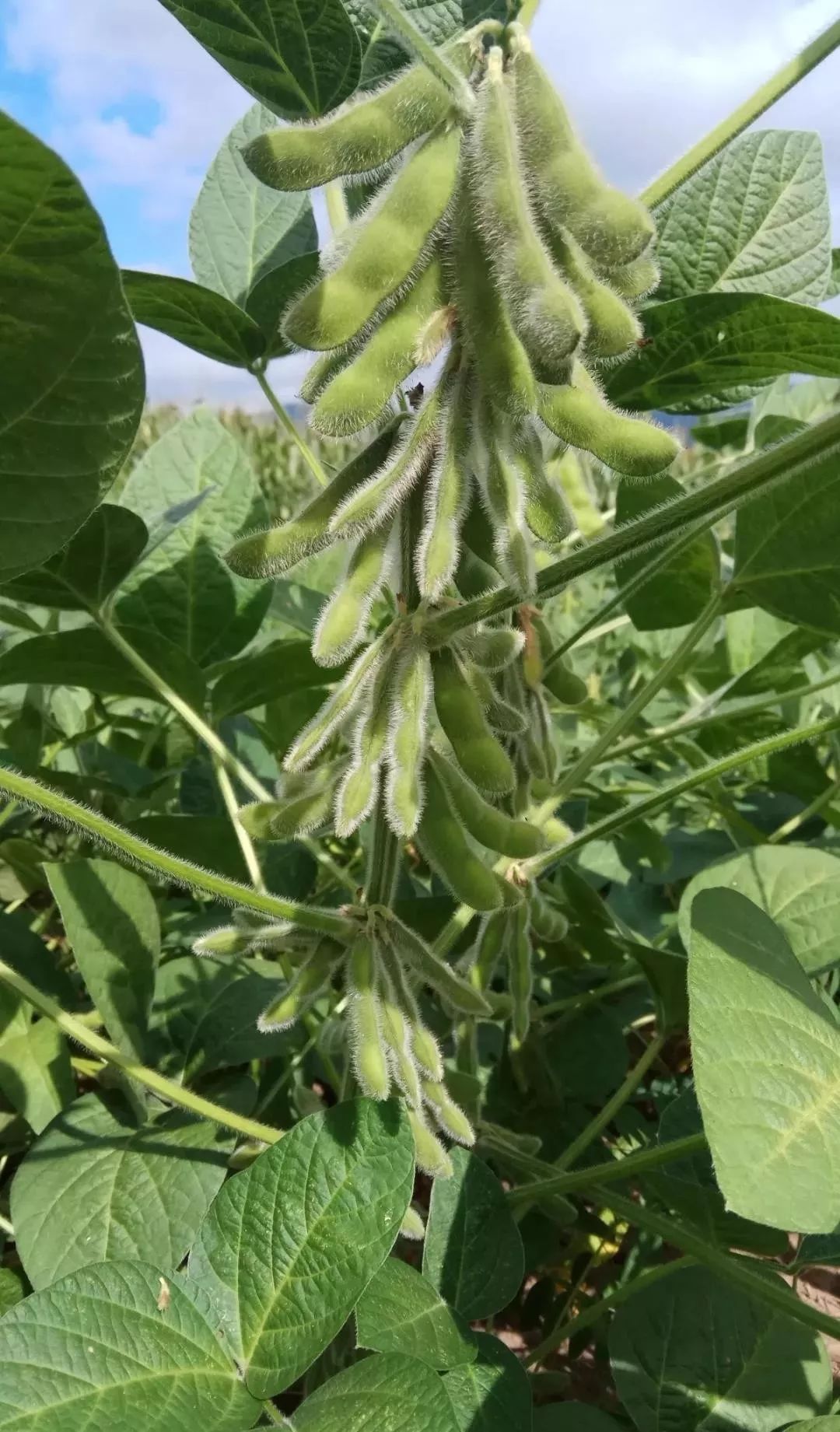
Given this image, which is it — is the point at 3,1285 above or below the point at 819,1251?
above

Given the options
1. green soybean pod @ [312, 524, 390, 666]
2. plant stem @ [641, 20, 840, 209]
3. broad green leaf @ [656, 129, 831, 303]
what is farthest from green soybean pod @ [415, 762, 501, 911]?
broad green leaf @ [656, 129, 831, 303]

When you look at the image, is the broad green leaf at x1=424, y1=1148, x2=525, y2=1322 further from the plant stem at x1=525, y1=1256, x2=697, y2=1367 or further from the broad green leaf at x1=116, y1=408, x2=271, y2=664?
the broad green leaf at x1=116, y1=408, x2=271, y2=664

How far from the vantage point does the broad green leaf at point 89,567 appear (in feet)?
3.19

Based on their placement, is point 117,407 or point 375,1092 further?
point 375,1092

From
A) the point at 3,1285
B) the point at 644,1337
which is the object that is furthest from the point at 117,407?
the point at 644,1337

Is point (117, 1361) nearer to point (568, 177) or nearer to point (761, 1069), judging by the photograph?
point (761, 1069)

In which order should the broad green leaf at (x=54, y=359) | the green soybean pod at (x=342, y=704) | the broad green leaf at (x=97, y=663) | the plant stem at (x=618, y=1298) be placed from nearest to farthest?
1. the broad green leaf at (x=54, y=359)
2. the green soybean pod at (x=342, y=704)
3. the plant stem at (x=618, y=1298)
4. the broad green leaf at (x=97, y=663)

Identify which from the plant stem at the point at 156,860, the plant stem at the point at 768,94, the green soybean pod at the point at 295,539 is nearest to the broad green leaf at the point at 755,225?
the plant stem at the point at 768,94

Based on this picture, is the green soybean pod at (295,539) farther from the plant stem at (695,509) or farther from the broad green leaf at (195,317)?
the broad green leaf at (195,317)

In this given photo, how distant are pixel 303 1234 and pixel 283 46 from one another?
865mm

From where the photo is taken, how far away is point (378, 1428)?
563mm

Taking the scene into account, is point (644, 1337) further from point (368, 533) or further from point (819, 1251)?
point (368, 533)

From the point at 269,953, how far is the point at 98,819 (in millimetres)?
441

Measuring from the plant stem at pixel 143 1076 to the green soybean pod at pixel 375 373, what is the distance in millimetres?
528
